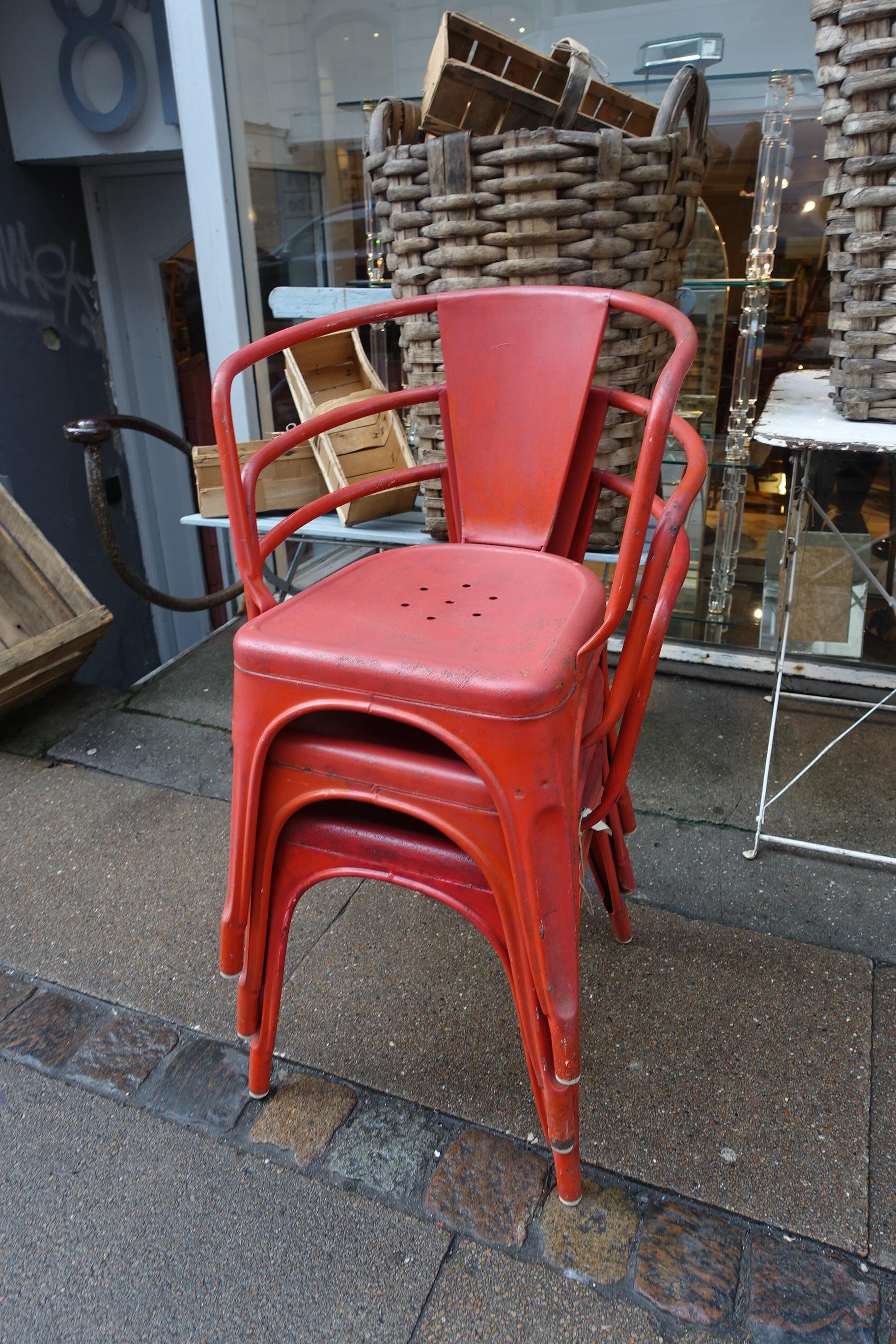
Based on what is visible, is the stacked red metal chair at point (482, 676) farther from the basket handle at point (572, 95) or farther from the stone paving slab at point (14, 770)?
the stone paving slab at point (14, 770)

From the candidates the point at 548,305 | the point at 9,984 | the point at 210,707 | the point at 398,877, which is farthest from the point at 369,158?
the point at 9,984

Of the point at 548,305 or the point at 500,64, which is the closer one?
the point at 548,305

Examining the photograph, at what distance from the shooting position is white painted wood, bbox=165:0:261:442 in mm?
2689

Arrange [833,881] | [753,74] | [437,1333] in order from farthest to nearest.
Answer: [753,74]
[833,881]
[437,1333]

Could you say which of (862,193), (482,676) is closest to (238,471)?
(482,676)

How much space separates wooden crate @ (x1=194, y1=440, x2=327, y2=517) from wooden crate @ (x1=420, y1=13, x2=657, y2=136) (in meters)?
0.88

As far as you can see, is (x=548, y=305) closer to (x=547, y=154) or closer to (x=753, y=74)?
(x=547, y=154)

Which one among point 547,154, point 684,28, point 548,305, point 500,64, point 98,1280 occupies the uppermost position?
point 684,28

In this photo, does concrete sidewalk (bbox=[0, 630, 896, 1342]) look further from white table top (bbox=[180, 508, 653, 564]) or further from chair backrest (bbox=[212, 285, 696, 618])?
chair backrest (bbox=[212, 285, 696, 618])

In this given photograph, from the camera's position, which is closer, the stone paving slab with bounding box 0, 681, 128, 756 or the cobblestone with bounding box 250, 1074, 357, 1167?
the cobblestone with bounding box 250, 1074, 357, 1167

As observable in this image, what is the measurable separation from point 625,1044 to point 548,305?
1.26 metres

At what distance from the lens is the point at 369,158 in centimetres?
180

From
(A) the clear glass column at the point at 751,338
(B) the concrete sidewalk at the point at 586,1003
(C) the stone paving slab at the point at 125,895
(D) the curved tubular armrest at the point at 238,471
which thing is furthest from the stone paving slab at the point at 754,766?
(D) the curved tubular armrest at the point at 238,471

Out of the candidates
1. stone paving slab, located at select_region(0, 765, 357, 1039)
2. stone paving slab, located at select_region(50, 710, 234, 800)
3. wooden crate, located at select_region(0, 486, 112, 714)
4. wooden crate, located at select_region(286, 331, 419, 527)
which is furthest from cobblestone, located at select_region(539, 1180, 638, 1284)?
wooden crate, located at select_region(0, 486, 112, 714)
